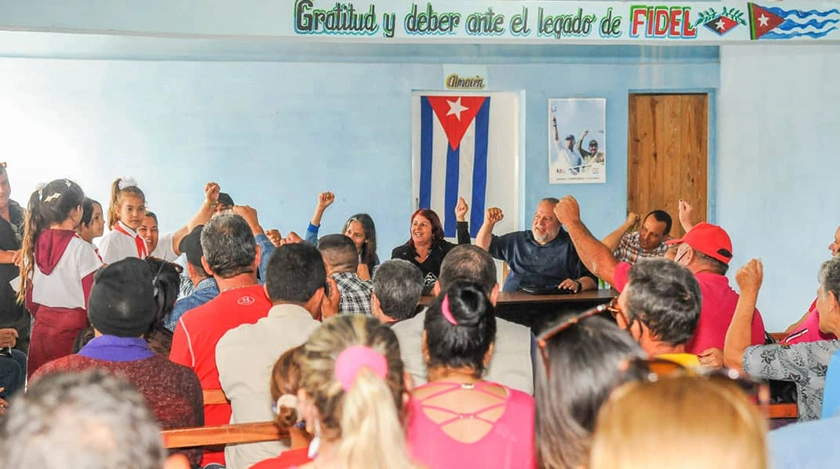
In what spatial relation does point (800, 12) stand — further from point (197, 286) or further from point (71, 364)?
point (71, 364)

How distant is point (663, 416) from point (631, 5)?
187 inches

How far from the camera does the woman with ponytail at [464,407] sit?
2336 millimetres

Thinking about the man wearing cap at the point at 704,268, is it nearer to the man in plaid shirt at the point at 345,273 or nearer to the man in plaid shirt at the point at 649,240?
the man in plaid shirt at the point at 345,273

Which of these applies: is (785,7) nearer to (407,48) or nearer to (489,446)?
(407,48)

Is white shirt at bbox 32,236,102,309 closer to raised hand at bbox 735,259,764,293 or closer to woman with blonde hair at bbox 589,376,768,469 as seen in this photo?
raised hand at bbox 735,259,764,293

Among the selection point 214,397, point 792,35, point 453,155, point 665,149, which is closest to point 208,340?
point 214,397

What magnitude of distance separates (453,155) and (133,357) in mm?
5857

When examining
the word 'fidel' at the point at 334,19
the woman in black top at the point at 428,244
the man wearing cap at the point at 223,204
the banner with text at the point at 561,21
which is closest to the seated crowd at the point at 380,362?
the man wearing cap at the point at 223,204

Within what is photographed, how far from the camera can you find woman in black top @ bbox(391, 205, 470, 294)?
6809mm

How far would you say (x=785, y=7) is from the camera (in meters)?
5.74

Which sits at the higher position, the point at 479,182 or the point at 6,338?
the point at 479,182

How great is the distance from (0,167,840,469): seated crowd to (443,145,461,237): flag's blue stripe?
308 centimetres

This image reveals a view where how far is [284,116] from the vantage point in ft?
26.7

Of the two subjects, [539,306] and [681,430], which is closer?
[681,430]
